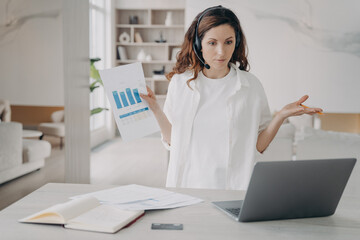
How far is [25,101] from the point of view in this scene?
327cm

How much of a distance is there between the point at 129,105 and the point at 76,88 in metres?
2.34

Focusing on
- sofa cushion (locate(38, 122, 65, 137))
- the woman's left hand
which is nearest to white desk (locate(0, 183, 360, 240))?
the woman's left hand

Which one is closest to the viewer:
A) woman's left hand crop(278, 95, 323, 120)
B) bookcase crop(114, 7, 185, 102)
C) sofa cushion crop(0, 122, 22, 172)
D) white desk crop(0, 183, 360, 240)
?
white desk crop(0, 183, 360, 240)

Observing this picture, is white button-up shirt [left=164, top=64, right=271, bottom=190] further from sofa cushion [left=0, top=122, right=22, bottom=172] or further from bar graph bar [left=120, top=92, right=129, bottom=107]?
sofa cushion [left=0, top=122, right=22, bottom=172]

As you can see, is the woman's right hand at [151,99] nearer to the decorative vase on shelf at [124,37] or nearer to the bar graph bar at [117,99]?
the bar graph bar at [117,99]

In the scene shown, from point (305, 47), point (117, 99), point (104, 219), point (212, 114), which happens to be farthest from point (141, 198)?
point (305, 47)

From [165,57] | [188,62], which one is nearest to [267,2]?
[188,62]

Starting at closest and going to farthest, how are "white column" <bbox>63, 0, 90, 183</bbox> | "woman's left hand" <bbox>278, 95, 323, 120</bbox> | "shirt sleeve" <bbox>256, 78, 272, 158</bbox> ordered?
"woman's left hand" <bbox>278, 95, 323, 120</bbox> < "shirt sleeve" <bbox>256, 78, 272, 158</bbox> < "white column" <bbox>63, 0, 90, 183</bbox>

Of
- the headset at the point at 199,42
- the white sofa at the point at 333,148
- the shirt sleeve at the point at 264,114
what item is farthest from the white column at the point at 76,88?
the shirt sleeve at the point at 264,114

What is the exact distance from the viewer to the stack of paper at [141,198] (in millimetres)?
1294

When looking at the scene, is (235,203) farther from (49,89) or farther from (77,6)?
(77,6)

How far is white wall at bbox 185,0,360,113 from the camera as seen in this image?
413 cm

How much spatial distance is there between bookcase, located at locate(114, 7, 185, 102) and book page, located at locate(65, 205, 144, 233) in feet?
23.0

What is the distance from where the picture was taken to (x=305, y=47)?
13.8ft
